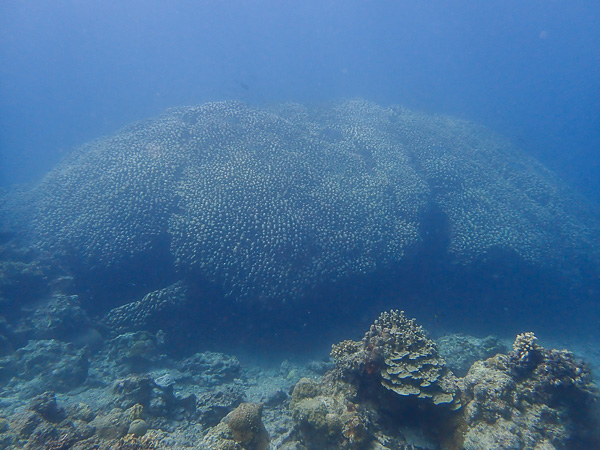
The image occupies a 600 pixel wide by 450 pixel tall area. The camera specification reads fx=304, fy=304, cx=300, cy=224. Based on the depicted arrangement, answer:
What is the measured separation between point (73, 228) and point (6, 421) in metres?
7.46

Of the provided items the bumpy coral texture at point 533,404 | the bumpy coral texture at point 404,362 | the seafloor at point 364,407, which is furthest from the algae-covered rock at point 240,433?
the bumpy coral texture at point 533,404

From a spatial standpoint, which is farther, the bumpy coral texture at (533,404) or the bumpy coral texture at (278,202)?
the bumpy coral texture at (278,202)

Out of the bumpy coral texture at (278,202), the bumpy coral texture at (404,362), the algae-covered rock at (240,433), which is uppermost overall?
the bumpy coral texture at (278,202)

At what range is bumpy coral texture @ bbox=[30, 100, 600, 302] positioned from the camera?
1111 centimetres

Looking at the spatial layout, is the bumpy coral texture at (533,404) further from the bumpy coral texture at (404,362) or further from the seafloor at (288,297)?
the bumpy coral texture at (404,362)

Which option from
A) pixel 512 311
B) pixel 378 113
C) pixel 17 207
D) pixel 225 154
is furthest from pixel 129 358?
pixel 378 113

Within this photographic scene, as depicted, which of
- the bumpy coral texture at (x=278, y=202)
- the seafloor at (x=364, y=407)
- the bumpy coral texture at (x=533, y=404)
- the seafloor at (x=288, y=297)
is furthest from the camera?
the bumpy coral texture at (x=278, y=202)

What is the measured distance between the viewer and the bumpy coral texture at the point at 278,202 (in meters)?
11.1

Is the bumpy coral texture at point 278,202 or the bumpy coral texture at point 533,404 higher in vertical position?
the bumpy coral texture at point 278,202

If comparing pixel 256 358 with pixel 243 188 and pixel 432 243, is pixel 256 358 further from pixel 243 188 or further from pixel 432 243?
pixel 432 243

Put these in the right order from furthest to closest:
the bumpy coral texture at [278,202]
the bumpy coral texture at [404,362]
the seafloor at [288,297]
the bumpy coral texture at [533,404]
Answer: the bumpy coral texture at [278,202], the seafloor at [288,297], the bumpy coral texture at [404,362], the bumpy coral texture at [533,404]

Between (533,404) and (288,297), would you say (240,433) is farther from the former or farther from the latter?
(288,297)

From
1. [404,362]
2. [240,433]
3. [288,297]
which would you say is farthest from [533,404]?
[288,297]

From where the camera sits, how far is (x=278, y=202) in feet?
Result: 39.3
